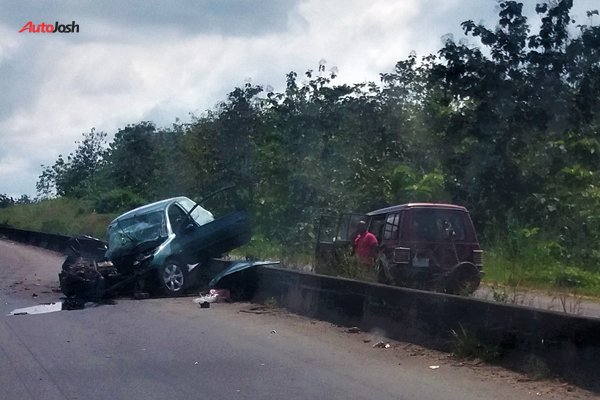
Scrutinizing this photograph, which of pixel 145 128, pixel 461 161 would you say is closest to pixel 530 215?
pixel 461 161

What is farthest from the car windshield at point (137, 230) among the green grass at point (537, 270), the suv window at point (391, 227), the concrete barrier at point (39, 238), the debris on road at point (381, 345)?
the concrete barrier at point (39, 238)

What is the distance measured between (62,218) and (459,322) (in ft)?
201

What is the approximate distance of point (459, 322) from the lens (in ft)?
35.1

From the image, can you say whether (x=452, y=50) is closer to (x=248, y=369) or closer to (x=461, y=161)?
(x=461, y=161)

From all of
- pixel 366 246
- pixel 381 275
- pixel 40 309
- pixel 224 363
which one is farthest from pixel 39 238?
pixel 224 363

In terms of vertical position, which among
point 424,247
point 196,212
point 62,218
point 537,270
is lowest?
point 537,270

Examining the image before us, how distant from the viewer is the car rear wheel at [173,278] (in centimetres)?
1883

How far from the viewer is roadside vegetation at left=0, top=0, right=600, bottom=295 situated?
85.0 ft

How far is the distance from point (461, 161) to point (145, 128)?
102 ft

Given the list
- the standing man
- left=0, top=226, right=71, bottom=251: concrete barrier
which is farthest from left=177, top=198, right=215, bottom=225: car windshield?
left=0, top=226, right=71, bottom=251: concrete barrier

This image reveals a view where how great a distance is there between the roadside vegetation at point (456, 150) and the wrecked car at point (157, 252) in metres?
2.52

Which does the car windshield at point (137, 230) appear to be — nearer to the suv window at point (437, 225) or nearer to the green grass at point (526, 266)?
the green grass at point (526, 266)

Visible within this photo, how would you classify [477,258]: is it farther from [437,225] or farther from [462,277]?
[462,277]

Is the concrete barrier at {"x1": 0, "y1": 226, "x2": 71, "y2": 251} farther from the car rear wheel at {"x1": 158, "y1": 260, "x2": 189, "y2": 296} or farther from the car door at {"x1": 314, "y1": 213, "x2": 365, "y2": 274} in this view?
the car door at {"x1": 314, "y1": 213, "x2": 365, "y2": 274}
